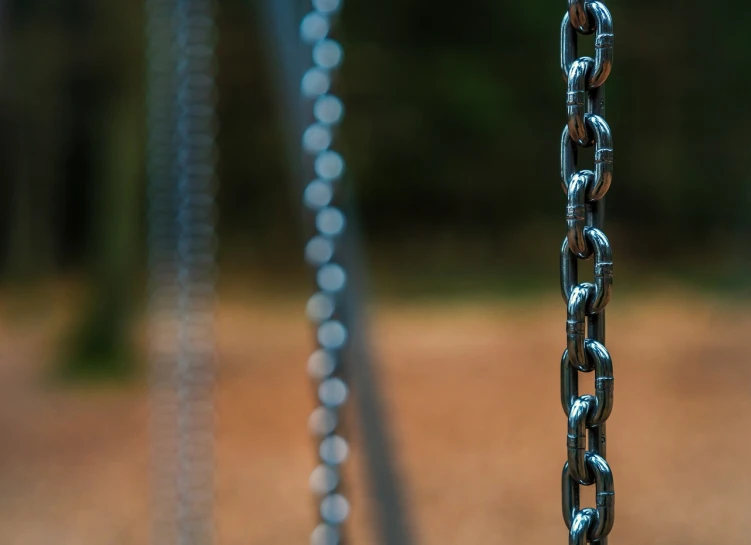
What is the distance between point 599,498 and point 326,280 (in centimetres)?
32

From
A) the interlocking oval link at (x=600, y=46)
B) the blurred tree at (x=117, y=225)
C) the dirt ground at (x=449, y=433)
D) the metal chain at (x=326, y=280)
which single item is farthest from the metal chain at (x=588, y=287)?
the blurred tree at (x=117, y=225)

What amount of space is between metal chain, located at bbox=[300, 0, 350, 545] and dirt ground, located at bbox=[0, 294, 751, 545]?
1.00m

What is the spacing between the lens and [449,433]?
3.27 m

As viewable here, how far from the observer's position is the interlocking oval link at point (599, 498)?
11.2 inches

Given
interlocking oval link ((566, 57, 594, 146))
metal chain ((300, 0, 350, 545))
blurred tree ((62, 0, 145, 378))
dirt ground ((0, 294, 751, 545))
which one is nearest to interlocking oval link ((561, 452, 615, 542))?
interlocking oval link ((566, 57, 594, 146))

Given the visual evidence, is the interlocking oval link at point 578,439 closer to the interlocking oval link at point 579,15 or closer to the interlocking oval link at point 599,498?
the interlocking oval link at point 599,498

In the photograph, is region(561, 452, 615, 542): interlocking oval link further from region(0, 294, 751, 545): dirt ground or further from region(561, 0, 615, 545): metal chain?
region(0, 294, 751, 545): dirt ground

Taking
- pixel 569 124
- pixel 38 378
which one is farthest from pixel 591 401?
pixel 38 378

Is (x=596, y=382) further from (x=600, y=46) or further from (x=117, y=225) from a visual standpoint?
(x=117, y=225)

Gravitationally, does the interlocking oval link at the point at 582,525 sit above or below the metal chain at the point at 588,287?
below

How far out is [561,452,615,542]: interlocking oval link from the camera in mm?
283

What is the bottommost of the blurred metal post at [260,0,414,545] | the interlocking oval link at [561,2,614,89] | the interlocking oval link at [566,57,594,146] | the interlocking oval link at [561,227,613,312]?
the blurred metal post at [260,0,414,545]

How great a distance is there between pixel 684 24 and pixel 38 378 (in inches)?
149

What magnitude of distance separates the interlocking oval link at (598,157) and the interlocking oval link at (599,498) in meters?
0.09
